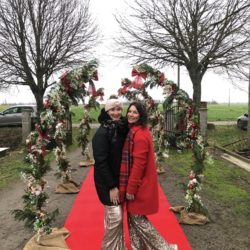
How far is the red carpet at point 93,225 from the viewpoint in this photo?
543 centimetres

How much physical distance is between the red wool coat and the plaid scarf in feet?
0.20

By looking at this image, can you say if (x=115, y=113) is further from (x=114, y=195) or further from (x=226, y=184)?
(x=226, y=184)

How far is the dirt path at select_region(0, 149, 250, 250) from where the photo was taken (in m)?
5.55

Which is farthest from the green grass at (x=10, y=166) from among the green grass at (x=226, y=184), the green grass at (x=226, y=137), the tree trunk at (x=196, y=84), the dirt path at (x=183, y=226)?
the tree trunk at (x=196, y=84)

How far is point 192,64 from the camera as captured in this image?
20578 millimetres

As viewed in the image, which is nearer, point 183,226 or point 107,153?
point 107,153

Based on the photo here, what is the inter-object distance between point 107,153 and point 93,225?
2.43 meters

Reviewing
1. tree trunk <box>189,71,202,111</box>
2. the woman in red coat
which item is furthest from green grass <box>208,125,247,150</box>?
the woman in red coat

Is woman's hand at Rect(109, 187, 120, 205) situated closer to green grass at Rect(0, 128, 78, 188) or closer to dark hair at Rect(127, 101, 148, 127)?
dark hair at Rect(127, 101, 148, 127)

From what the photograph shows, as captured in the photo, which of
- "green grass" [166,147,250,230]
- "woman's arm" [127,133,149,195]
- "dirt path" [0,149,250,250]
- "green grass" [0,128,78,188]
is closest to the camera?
"woman's arm" [127,133,149,195]

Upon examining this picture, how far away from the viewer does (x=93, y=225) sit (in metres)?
6.21

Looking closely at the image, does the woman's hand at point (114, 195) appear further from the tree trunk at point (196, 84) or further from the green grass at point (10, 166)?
the tree trunk at point (196, 84)

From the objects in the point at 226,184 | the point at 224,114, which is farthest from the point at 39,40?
the point at 224,114

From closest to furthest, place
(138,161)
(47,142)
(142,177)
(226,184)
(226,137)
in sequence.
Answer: (138,161), (142,177), (47,142), (226,184), (226,137)
